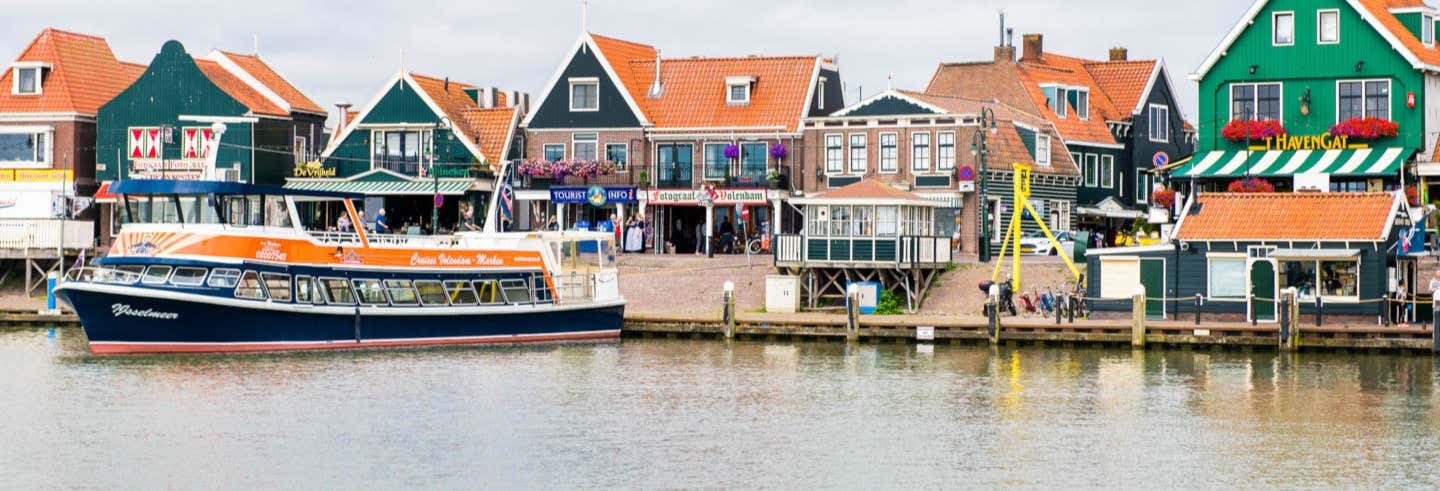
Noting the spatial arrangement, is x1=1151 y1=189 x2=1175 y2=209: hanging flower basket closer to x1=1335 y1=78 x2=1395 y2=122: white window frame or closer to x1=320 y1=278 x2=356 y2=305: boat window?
x1=1335 y1=78 x2=1395 y2=122: white window frame

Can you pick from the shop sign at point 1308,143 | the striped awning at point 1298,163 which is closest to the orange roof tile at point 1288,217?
the striped awning at point 1298,163

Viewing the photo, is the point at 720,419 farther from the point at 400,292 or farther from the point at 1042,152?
the point at 1042,152

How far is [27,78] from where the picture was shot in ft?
244

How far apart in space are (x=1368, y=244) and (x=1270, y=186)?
10.4 metres

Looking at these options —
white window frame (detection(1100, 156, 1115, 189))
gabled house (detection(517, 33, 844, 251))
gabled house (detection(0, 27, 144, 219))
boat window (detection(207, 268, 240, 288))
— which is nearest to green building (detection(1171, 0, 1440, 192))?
white window frame (detection(1100, 156, 1115, 189))

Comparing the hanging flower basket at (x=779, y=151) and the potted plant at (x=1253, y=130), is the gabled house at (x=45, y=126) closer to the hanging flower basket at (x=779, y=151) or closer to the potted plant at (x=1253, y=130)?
the hanging flower basket at (x=779, y=151)

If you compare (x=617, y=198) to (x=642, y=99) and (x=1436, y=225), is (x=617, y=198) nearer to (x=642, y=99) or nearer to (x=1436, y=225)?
(x=642, y=99)

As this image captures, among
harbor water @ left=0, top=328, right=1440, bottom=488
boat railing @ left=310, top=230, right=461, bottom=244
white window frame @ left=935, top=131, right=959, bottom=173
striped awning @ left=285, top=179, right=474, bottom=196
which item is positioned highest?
white window frame @ left=935, top=131, right=959, bottom=173

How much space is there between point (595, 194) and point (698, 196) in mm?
3584

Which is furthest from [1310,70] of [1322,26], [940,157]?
[940,157]

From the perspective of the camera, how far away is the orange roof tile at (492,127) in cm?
7419

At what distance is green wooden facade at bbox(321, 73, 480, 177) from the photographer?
73.6 metres

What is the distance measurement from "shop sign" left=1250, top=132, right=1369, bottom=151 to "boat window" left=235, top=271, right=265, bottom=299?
31183mm

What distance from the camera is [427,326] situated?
2032 inches
